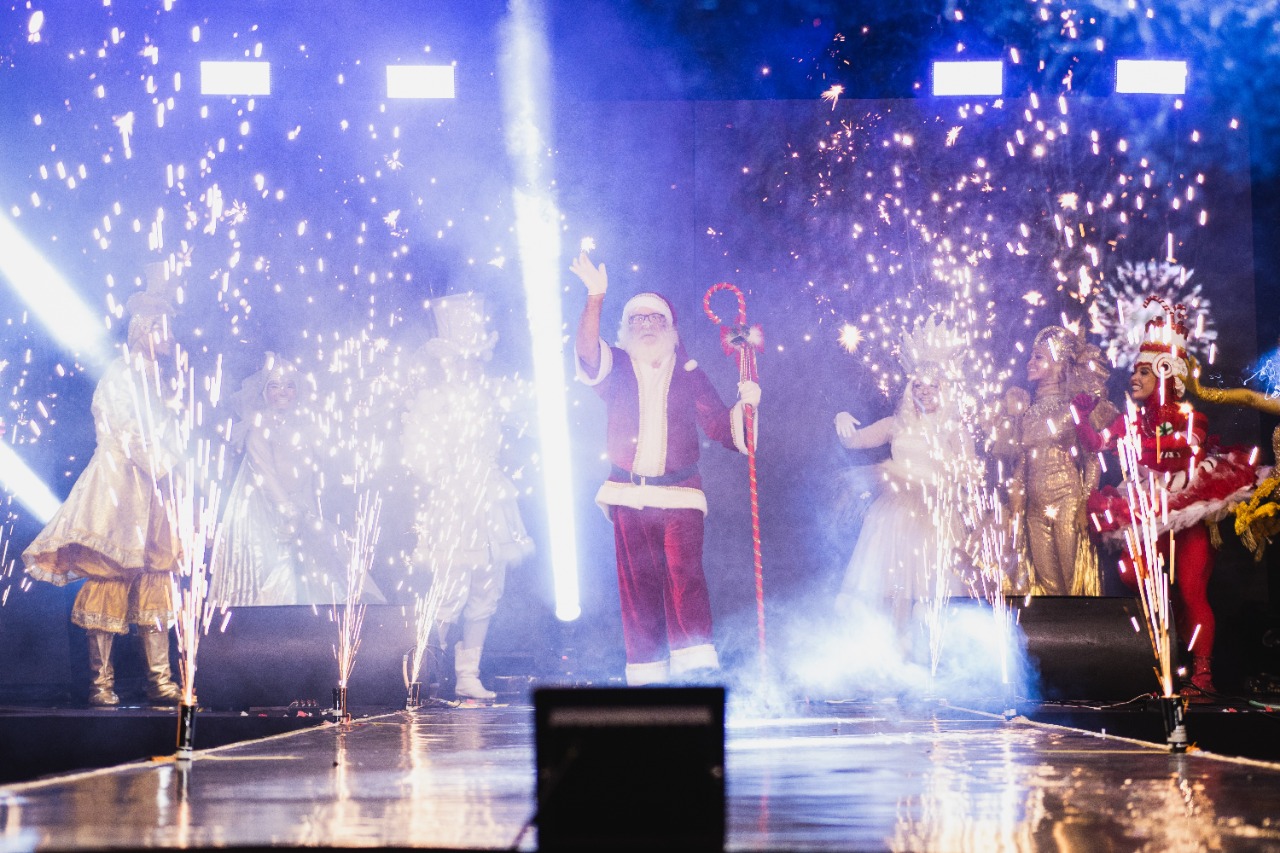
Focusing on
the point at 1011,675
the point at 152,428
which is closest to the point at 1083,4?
the point at 1011,675

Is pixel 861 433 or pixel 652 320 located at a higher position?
pixel 652 320

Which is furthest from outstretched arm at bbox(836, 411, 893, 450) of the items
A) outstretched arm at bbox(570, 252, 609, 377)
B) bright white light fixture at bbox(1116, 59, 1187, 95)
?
bright white light fixture at bbox(1116, 59, 1187, 95)

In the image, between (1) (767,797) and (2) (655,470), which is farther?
(2) (655,470)

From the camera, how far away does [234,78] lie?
7.90 m

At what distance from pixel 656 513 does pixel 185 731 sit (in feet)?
12.6

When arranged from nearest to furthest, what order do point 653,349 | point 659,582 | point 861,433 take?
point 659,582
point 653,349
point 861,433

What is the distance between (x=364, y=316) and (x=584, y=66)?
6.97ft

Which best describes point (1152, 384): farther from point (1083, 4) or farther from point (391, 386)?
point (391, 386)

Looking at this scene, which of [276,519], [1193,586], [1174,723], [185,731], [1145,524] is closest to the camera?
[185,731]

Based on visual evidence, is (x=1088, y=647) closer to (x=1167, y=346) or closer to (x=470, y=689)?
(x=1167, y=346)

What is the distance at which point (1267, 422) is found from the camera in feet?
25.8

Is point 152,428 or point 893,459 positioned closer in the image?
point 152,428

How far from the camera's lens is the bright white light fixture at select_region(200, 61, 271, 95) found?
25.9ft

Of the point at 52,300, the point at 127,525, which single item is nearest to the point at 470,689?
the point at 127,525
